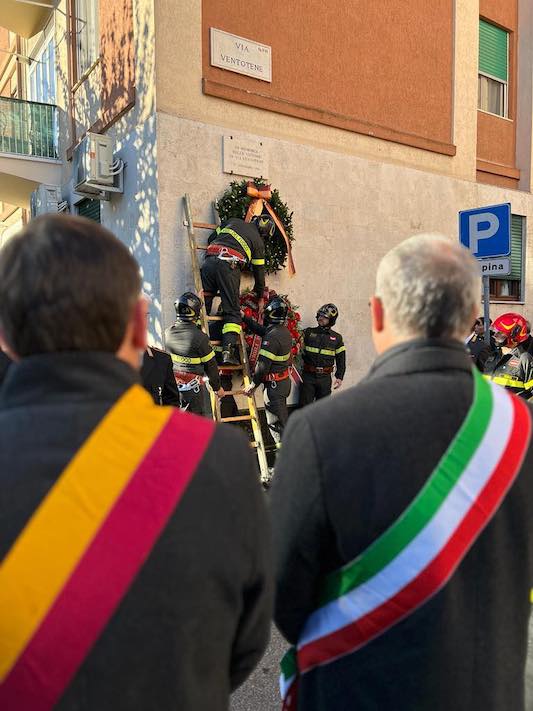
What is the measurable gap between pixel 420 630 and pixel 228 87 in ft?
24.9

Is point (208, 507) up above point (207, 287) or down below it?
below

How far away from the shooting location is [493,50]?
38.5 feet

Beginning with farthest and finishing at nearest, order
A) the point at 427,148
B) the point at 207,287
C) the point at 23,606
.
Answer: the point at 427,148
the point at 207,287
the point at 23,606

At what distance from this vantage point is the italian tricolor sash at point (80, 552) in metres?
0.93

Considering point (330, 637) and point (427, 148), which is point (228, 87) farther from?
point (330, 637)

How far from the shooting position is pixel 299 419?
54.6 inches

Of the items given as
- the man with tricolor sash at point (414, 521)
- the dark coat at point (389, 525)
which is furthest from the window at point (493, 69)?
the dark coat at point (389, 525)

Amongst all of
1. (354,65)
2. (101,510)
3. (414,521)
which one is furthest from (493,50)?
(101,510)

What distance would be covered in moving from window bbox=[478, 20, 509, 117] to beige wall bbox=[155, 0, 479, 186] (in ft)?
3.28

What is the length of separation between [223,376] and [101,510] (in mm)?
6530

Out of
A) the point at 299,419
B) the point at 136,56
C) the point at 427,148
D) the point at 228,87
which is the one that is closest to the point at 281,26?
the point at 228,87

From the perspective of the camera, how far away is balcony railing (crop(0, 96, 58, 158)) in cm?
992

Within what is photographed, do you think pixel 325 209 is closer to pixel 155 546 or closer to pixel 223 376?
pixel 223 376

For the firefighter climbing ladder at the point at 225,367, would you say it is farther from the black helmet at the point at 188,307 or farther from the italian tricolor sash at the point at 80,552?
the italian tricolor sash at the point at 80,552
